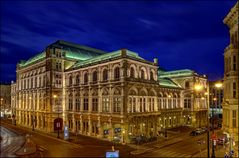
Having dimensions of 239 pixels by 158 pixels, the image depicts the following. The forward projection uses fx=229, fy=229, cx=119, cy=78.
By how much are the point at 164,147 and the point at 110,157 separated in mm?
26061

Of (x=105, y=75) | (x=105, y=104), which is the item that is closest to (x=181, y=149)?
(x=105, y=104)

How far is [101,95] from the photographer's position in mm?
57688

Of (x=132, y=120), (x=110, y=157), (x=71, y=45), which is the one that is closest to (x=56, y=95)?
(x=71, y=45)

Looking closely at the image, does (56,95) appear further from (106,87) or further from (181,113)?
(181,113)

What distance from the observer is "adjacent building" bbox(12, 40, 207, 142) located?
53.5 m

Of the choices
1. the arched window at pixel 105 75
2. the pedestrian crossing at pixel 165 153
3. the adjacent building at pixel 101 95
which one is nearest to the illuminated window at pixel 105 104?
the adjacent building at pixel 101 95

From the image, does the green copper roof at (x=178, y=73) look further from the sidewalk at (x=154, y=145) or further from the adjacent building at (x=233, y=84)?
the adjacent building at (x=233, y=84)

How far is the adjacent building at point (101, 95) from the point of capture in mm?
53469

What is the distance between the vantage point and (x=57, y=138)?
189 feet

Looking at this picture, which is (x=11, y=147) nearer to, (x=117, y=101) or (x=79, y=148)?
(x=79, y=148)

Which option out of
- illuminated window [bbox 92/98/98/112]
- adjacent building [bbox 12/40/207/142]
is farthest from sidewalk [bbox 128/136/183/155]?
illuminated window [bbox 92/98/98/112]

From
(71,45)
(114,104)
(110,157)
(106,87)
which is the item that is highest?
(71,45)

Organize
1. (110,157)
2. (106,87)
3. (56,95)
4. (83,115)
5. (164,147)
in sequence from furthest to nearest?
(56,95) → (83,115) → (106,87) → (164,147) → (110,157)

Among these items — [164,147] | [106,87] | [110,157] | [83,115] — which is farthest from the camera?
[83,115]
